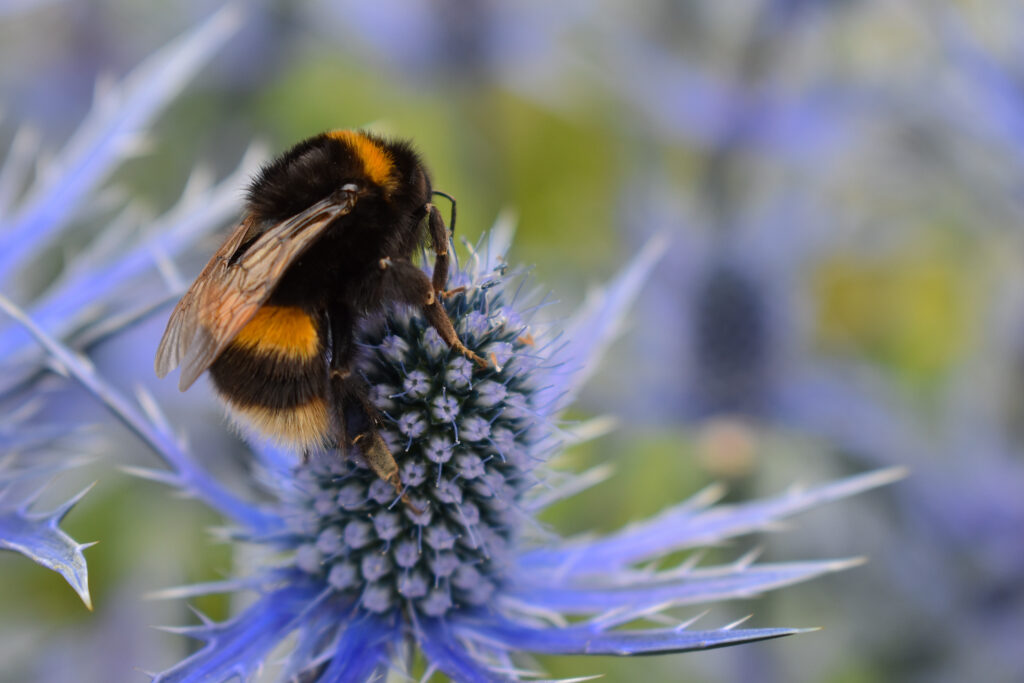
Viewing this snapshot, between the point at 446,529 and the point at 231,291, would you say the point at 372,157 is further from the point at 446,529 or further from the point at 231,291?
the point at 446,529

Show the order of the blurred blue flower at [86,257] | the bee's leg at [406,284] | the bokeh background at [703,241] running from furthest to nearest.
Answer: the bokeh background at [703,241] < the blurred blue flower at [86,257] < the bee's leg at [406,284]

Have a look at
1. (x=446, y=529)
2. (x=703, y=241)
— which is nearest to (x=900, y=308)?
(x=703, y=241)

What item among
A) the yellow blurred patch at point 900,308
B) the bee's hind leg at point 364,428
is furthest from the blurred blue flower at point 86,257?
the yellow blurred patch at point 900,308

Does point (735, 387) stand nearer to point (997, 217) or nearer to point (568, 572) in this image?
point (997, 217)

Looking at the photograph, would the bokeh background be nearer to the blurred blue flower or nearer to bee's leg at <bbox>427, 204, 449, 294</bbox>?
the blurred blue flower

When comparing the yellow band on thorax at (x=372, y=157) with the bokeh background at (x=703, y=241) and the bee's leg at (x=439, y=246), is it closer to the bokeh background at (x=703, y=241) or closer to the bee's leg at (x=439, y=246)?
the bee's leg at (x=439, y=246)

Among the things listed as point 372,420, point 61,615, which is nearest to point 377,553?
point 372,420

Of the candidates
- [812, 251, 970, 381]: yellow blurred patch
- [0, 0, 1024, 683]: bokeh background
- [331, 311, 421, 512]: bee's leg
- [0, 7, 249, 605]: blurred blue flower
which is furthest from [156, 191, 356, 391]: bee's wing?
[812, 251, 970, 381]: yellow blurred patch
